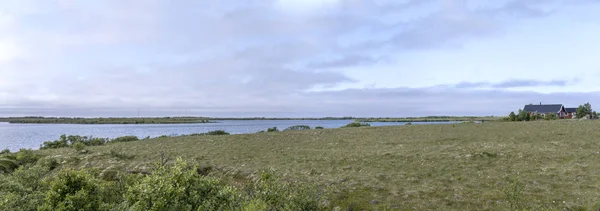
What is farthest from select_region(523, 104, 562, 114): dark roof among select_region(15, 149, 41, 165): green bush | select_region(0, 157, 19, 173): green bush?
select_region(0, 157, 19, 173): green bush

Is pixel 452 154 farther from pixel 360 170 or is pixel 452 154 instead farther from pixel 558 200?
pixel 558 200

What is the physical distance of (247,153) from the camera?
74.9ft

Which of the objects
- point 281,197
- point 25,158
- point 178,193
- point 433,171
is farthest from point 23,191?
point 25,158

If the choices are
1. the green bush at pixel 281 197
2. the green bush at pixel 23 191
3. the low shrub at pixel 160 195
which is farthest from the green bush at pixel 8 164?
the green bush at pixel 281 197

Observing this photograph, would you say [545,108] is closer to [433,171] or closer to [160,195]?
[433,171]

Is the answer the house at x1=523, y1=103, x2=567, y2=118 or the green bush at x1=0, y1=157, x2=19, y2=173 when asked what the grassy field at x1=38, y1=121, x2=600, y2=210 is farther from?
the house at x1=523, y1=103, x2=567, y2=118

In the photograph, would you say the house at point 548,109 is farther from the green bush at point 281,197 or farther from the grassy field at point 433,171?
the green bush at point 281,197

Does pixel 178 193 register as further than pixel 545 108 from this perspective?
No

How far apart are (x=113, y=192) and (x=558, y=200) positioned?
44.3ft

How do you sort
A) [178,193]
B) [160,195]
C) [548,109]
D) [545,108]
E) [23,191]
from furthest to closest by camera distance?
[545,108] → [548,109] → [23,191] → [178,193] → [160,195]

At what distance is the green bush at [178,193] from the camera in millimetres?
6688

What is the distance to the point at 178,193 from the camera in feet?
22.5

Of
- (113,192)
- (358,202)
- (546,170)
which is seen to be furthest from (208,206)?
(546,170)

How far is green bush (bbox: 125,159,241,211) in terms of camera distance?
21.9ft
